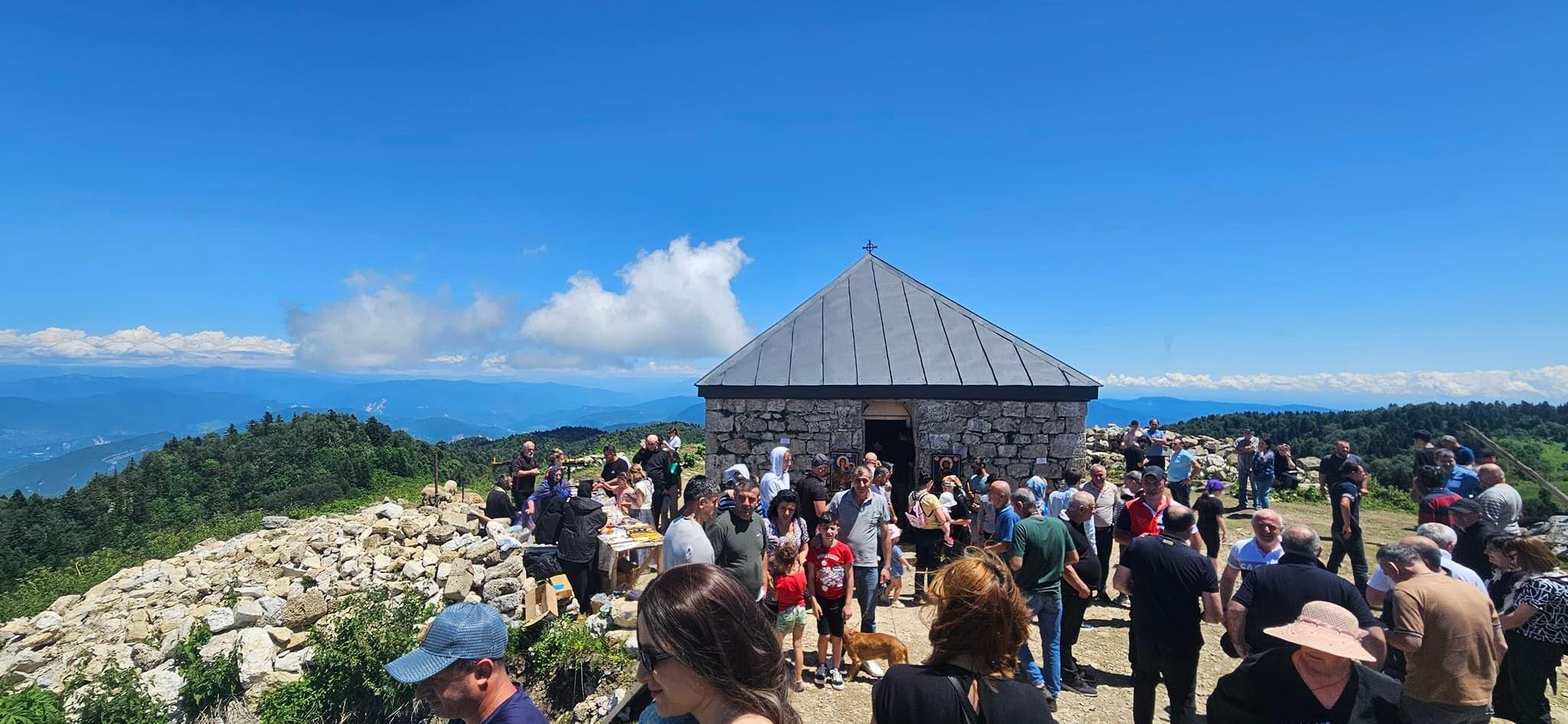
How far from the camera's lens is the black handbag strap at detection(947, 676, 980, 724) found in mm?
2107

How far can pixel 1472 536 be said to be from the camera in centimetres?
524

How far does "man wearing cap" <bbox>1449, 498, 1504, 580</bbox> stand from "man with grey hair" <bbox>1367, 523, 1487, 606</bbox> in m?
0.65

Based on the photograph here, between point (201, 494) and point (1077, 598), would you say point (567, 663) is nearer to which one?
point (1077, 598)

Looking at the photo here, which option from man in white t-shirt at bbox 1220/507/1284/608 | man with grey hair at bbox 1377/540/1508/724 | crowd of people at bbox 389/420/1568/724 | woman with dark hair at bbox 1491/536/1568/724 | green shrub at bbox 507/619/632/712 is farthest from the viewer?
green shrub at bbox 507/619/632/712

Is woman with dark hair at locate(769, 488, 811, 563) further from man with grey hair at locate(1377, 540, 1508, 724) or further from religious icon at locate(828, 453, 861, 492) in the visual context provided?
man with grey hair at locate(1377, 540, 1508, 724)

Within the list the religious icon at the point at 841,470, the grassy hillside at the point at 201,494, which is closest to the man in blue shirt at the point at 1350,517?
the religious icon at the point at 841,470

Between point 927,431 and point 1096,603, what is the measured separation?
135 inches

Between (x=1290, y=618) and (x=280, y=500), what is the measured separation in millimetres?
19719

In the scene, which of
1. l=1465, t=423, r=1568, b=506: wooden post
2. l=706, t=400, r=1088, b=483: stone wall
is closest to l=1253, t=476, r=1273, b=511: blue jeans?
l=706, t=400, r=1088, b=483: stone wall

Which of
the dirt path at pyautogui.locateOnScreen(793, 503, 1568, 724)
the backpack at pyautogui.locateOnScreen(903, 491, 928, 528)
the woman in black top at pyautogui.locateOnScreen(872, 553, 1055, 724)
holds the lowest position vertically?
the dirt path at pyautogui.locateOnScreen(793, 503, 1568, 724)

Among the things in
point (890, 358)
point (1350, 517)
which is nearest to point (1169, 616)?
point (1350, 517)

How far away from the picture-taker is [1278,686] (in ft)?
9.08

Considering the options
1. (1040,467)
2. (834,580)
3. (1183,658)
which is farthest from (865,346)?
(1183,658)

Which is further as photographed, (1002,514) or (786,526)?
(1002,514)
